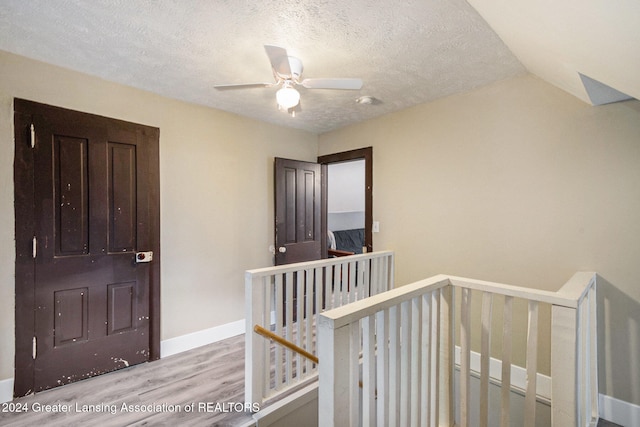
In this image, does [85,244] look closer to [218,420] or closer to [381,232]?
[218,420]

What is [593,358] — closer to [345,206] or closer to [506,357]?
[506,357]

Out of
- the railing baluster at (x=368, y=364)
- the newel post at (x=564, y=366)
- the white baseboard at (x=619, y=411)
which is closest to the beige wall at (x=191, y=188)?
the railing baluster at (x=368, y=364)

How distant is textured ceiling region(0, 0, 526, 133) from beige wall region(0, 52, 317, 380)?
0.58ft

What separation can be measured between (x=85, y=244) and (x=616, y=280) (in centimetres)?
401

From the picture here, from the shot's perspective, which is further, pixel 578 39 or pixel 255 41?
pixel 255 41

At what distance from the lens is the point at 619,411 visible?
6.36 feet

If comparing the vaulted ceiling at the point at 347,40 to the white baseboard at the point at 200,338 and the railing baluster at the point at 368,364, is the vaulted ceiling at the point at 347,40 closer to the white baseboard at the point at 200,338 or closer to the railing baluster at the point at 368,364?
the railing baluster at the point at 368,364

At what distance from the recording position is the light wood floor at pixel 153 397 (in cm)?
189

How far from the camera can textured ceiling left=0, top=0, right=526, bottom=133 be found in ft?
5.18

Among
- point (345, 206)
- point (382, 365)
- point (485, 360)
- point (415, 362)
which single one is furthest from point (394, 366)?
point (345, 206)

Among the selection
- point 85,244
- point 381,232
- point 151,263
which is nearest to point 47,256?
point 85,244

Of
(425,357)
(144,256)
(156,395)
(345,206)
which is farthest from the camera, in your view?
(345,206)

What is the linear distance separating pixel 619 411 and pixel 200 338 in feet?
11.4

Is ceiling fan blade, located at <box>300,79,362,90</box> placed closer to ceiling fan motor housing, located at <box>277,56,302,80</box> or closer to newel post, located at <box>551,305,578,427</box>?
ceiling fan motor housing, located at <box>277,56,302,80</box>
